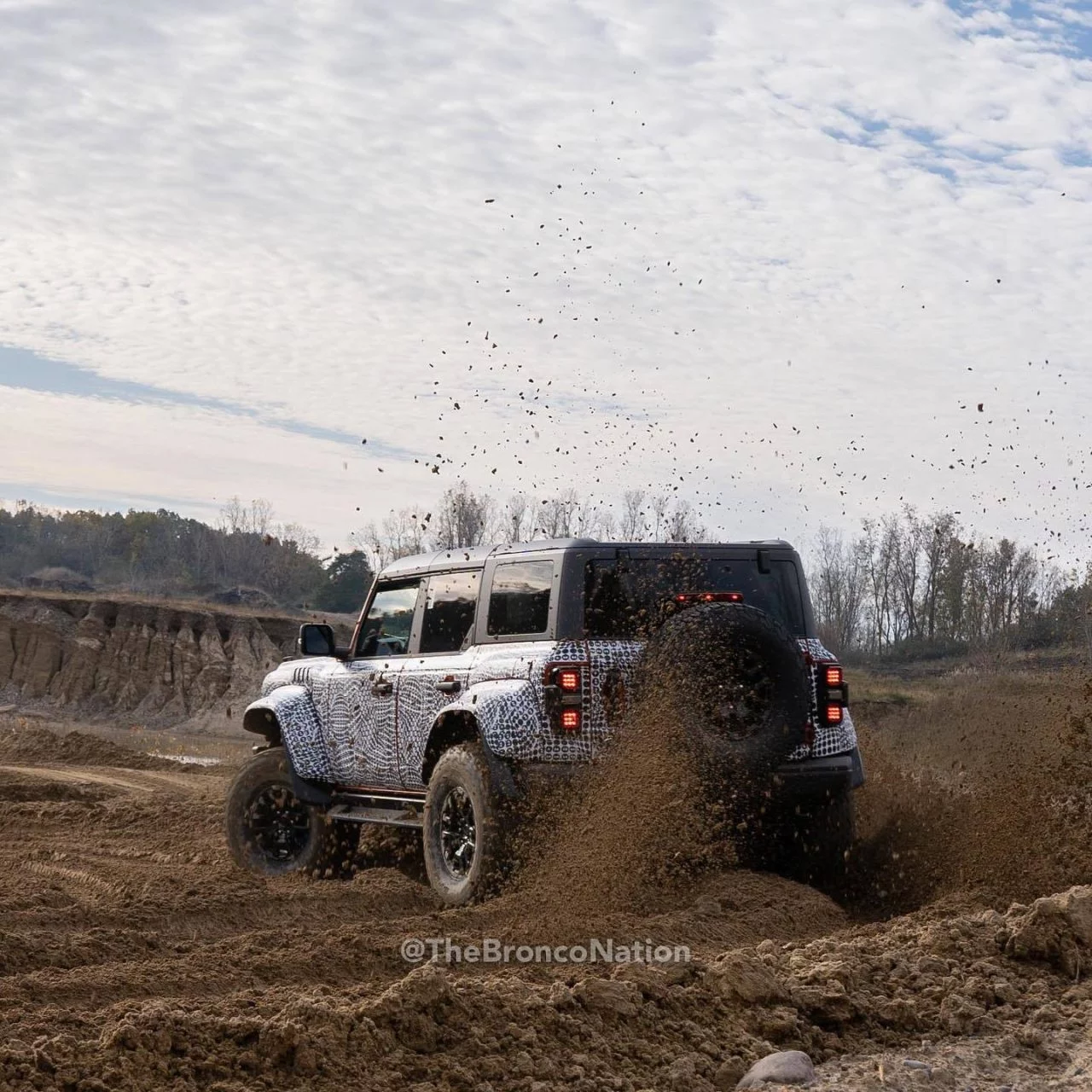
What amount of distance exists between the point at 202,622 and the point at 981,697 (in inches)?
815

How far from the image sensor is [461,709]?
809 centimetres

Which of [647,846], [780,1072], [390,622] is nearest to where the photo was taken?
[780,1072]

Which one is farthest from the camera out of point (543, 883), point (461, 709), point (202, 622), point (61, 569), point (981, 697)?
point (61, 569)

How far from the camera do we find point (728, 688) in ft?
25.0

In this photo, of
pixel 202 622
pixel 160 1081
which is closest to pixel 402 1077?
pixel 160 1081

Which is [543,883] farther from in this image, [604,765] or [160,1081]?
[160,1081]

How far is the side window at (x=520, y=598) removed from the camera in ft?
26.2

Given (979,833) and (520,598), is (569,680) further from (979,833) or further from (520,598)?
(979,833)

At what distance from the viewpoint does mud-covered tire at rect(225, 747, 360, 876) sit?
32.6 feet

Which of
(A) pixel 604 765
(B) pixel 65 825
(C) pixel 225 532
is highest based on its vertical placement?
(C) pixel 225 532

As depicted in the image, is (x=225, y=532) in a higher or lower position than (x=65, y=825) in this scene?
higher

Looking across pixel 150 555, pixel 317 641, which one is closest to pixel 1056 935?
pixel 317 641

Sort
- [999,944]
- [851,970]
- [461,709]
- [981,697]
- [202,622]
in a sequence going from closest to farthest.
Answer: [851,970]
[999,944]
[461,709]
[981,697]
[202,622]

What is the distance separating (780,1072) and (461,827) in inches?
147
